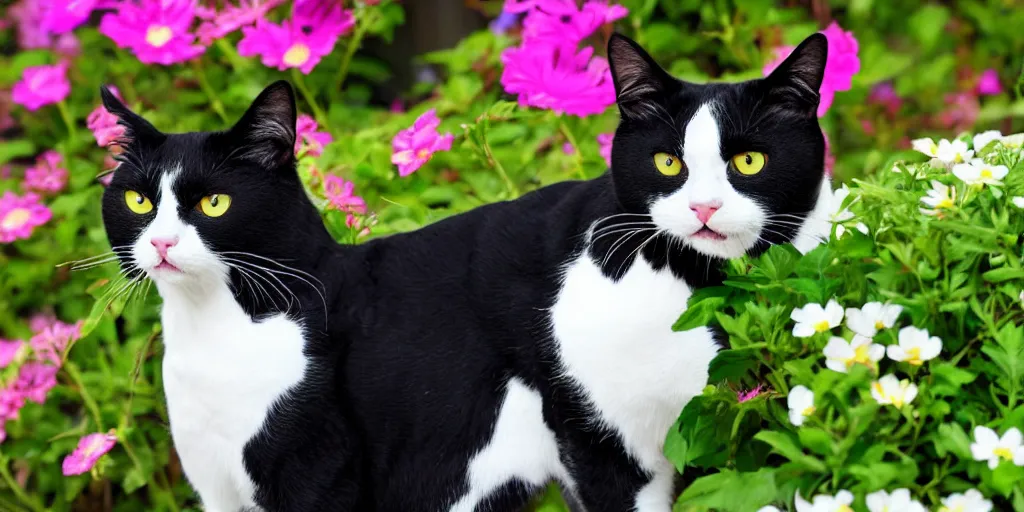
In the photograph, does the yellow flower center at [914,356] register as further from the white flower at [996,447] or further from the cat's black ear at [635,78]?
the cat's black ear at [635,78]

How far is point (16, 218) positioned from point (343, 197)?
80cm

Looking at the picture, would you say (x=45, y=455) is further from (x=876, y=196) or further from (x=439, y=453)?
(x=876, y=196)

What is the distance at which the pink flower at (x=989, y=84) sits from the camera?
2.87m

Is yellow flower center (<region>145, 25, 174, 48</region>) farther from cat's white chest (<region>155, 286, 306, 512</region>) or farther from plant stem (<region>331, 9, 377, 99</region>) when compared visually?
cat's white chest (<region>155, 286, 306, 512</region>)

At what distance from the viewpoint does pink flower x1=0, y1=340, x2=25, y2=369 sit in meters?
2.05

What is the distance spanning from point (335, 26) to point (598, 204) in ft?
3.15

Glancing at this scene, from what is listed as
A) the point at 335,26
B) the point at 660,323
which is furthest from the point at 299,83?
the point at 660,323

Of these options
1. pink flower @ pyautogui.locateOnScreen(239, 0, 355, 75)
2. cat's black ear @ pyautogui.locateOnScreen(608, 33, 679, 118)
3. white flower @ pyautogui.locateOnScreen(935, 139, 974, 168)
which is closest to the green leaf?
cat's black ear @ pyautogui.locateOnScreen(608, 33, 679, 118)

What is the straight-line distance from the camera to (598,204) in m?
1.37

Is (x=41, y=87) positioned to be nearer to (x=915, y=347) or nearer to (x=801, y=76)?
(x=801, y=76)

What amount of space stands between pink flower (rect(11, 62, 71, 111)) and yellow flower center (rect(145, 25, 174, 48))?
1.11 ft

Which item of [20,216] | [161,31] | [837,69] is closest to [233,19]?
[161,31]

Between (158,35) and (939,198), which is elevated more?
(939,198)

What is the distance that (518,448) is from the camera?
1377 millimetres
